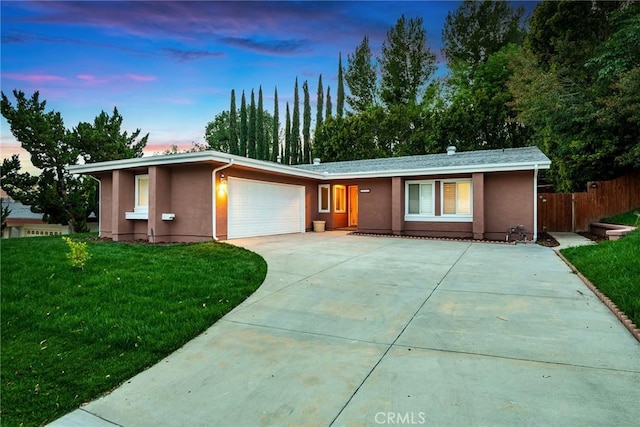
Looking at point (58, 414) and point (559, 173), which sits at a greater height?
point (559, 173)

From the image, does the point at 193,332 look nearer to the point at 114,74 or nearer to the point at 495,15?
the point at 114,74

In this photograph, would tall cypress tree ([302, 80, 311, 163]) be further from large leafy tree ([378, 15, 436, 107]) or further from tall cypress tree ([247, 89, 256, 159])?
large leafy tree ([378, 15, 436, 107])

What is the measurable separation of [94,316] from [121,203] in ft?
29.4

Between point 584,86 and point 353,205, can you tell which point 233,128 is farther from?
point 584,86

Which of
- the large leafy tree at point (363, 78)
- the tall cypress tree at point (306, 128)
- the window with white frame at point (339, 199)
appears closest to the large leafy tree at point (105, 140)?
the window with white frame at point (339, 199)

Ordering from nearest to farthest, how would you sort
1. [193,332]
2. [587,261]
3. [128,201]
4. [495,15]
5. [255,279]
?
[193,332]
[255,279]
[587,261]
[128,201]
[495,15]

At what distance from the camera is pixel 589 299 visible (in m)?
4.89

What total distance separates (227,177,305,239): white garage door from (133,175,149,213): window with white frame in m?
3.13

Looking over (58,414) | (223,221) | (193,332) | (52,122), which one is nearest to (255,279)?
(193,332)

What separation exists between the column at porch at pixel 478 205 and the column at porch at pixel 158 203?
10196 millimetres

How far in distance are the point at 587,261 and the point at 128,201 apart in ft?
43.6

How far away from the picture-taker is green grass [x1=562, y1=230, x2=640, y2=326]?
444 cm

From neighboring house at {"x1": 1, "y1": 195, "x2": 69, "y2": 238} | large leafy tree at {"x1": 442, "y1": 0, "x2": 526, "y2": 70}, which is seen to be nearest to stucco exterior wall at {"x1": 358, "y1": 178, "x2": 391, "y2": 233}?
neighboring house at {"x1": 1, "y1": 195, "x2": 69, "y2": 238}

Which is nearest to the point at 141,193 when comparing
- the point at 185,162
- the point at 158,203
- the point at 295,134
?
the point at 158,203
